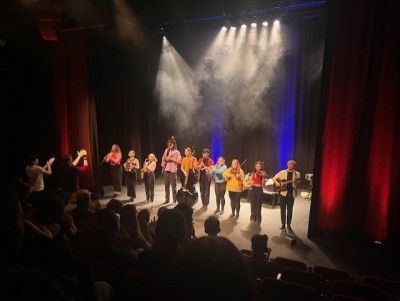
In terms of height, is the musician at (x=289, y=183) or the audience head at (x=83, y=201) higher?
the audience head at (x=83, y=201)

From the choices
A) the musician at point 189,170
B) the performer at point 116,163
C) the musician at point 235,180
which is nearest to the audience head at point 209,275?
the musician at point 235,180

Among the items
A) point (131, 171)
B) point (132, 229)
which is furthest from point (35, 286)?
point (131, 171)

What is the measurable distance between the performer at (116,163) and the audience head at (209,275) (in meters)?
9.72

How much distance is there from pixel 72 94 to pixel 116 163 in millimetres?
3265

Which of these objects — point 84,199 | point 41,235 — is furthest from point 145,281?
point 84,199

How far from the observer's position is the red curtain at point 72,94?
1152cm

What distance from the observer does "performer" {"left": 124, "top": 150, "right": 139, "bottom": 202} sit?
35.0 feet

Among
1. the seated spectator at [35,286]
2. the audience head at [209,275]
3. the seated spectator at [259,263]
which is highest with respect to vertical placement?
the seated spectator at [35,286]

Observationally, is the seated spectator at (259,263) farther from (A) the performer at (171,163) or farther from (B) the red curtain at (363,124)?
(A) the performer at (171,163)

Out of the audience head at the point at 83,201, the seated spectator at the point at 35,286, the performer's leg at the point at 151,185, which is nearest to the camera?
the seated spectator at the point at 35,286

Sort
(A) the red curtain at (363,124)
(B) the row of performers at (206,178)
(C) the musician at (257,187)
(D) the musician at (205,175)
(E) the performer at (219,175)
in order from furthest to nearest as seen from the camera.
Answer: (D) the musician at (205,175) < (E) the performer at (219,175) < (B) the row of performers at (206,178) < (C) the musician at (257,187) < (A) the red curtain at (363,124)

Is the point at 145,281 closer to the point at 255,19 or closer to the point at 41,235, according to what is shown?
the point at 41,235

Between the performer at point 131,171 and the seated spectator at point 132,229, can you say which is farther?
the performer at point 131,171

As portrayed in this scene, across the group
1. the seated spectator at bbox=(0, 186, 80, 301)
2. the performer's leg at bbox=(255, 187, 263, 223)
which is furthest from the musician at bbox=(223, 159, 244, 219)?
the seated spectator at bbox=(0, 186, 80, 301)
